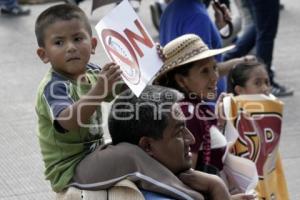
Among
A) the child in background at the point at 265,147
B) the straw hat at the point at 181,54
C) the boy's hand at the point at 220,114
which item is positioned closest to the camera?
the straw hat at the point at 181,54

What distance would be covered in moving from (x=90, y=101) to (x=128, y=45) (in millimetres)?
295

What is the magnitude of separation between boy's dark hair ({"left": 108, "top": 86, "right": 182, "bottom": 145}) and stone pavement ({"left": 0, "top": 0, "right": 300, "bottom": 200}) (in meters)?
1.42

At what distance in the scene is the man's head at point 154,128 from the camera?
3004 mm

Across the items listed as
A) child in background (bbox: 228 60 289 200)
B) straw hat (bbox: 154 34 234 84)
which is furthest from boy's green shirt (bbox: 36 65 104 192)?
child in background (bbox: 228 60 289 200)

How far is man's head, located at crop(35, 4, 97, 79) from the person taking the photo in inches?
123

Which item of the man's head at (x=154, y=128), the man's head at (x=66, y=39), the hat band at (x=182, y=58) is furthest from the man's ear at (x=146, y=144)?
the hat band at (x=182, y=58)

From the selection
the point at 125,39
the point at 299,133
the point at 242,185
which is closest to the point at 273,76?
the point at 299,133

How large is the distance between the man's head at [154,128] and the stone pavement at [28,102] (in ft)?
4.74

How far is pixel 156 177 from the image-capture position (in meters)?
2.93

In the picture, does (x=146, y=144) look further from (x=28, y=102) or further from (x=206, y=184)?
(x=28, y=102)

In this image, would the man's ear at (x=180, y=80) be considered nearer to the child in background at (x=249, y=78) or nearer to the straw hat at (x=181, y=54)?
the straw hat at (x=181, y=54)

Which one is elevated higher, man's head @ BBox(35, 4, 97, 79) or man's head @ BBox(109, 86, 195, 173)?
man's head @ BBox(35, 4, 97, 79)

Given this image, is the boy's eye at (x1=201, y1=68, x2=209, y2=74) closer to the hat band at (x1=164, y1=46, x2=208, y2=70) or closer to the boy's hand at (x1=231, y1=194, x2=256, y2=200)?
the hat band at (x1=164, y1=46, x2=208, y2=70)

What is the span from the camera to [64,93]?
3102mm
